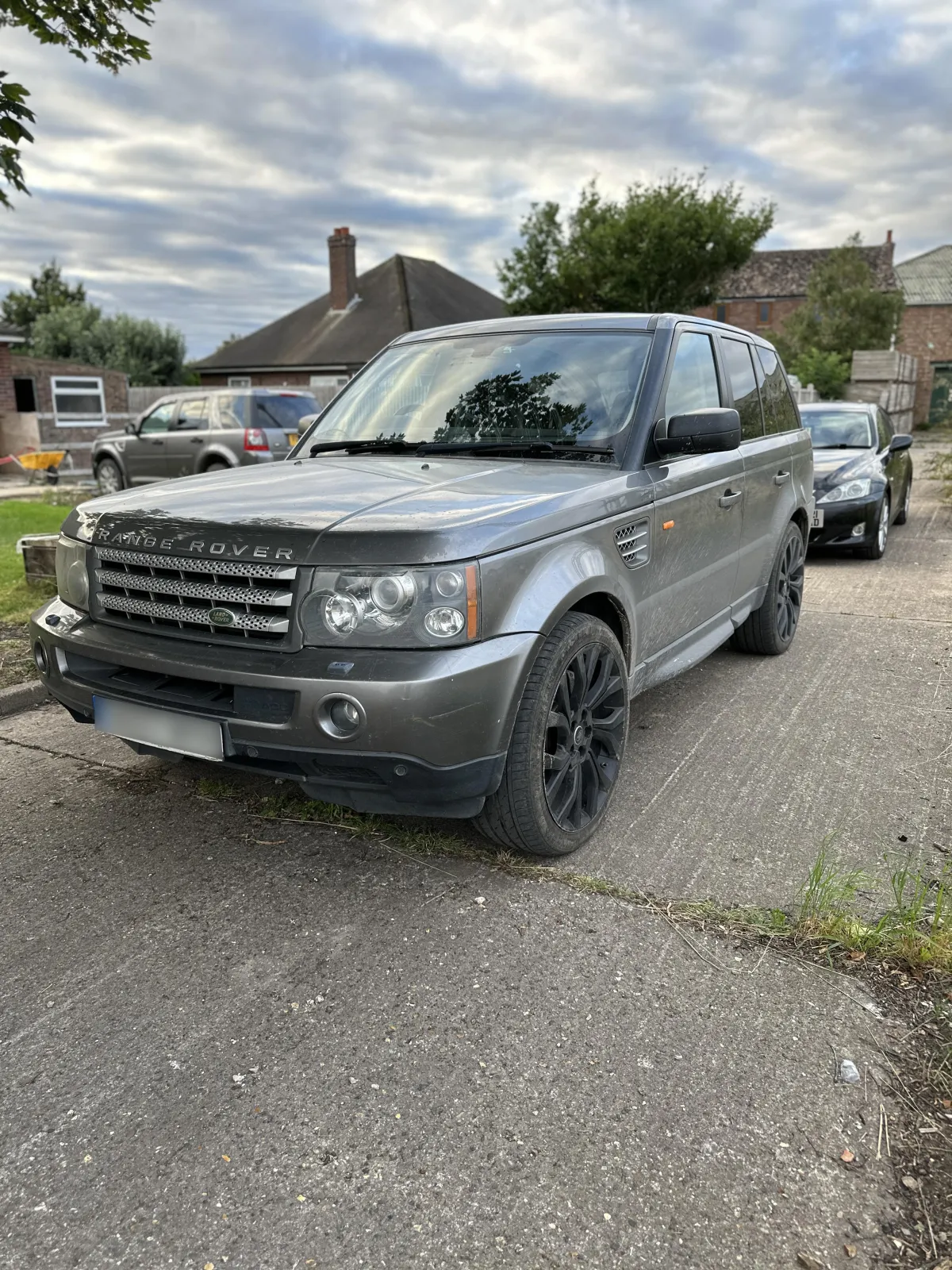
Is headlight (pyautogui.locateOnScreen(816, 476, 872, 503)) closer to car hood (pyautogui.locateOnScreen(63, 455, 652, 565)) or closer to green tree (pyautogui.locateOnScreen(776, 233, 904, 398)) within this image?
car hood (pyautogui.locateOnScreen(63, 455, 652, 565))

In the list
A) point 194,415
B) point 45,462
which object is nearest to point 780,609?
point 194,415

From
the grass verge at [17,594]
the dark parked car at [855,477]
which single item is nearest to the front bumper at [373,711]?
the grass verge at [17,594]

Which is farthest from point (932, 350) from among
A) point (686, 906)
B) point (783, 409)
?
point (686, 906)

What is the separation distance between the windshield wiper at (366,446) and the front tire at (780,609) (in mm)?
2544

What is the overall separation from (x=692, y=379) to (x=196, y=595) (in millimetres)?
2555

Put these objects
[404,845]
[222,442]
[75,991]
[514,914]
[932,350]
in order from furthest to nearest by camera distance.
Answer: [932,350] → [222,442] → [404,845] → [514,914] → [75,991]

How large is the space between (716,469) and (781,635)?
181cm

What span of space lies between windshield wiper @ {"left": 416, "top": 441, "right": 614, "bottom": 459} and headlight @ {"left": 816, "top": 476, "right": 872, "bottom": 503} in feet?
20.4

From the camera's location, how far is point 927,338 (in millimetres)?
51719

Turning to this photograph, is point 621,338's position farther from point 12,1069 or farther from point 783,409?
point 12,1069

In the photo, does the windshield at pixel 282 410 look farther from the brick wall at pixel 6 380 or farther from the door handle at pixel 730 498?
the brick wall at pixel 6 380

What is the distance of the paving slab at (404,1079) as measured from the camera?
1.85 meters

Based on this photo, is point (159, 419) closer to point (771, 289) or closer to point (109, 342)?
point (109, 342)

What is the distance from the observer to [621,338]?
4043 millimetres
